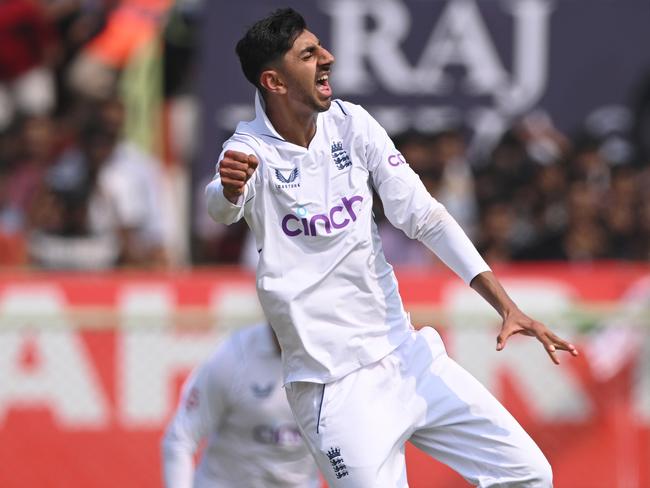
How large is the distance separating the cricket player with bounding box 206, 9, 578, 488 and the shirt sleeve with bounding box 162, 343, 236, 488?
1.13 m

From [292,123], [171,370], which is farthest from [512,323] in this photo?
[171,370]

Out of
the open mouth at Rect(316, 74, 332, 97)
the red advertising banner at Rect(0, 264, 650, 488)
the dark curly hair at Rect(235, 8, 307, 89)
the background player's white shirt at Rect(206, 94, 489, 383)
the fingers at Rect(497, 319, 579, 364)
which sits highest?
the dark curly hair at Rect(235, 8, 307, 89)

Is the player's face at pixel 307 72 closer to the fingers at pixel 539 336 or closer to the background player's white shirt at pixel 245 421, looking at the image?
the fingers at pixel 539 336

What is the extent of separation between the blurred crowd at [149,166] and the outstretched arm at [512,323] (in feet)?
13.0

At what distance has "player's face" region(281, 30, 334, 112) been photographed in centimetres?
548

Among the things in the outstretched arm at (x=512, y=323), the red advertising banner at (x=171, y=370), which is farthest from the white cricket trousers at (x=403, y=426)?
the red advertising banner at (x=171, y=370)

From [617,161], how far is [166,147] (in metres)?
3.62

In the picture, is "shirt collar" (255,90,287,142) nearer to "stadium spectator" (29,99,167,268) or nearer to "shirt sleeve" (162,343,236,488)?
"shirt sleeve" (162,343,236,488)

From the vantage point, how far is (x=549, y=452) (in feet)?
30.5

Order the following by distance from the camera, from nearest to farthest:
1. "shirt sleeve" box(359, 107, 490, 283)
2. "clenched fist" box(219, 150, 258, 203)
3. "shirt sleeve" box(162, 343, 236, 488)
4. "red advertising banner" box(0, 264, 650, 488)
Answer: "clenched fist" box(219, 150, 258, 203), "shirt sleeve" box(359, 107, 490, 283), "shirt sleeve" box(162, 343, 236, 488), "red advertising banner" box(0, 264, 650, 488)

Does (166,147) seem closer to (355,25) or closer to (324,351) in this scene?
(355,25)

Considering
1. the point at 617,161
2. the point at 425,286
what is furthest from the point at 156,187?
the point at 617,161

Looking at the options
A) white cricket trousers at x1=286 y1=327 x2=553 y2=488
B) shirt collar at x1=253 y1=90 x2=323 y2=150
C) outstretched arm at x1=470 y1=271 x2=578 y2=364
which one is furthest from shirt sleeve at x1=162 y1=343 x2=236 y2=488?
outstretched arm at x1=470 y1=271 x2=578 y2=364

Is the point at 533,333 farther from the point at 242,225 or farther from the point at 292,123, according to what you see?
the point at 242,225
